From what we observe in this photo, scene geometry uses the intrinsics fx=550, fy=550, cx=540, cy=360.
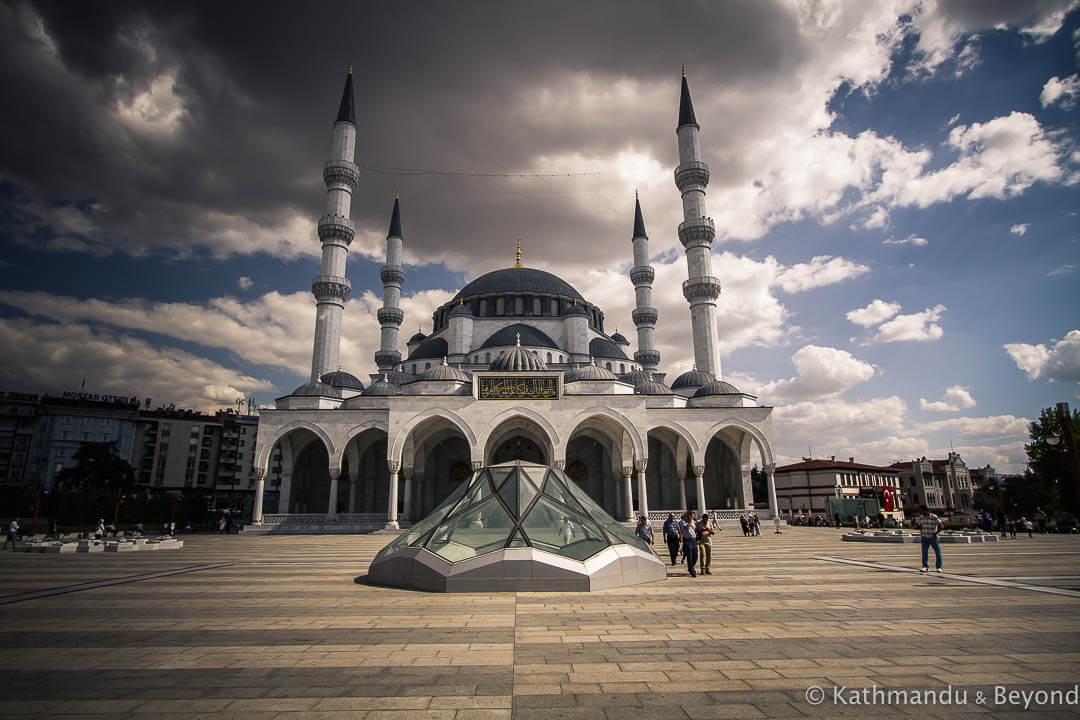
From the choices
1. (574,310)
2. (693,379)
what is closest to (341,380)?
(574,310)

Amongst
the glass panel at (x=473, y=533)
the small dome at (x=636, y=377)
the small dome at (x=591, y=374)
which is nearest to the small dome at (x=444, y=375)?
the small dome at (x=591, y=374)

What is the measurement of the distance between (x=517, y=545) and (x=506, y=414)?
17.4 meters

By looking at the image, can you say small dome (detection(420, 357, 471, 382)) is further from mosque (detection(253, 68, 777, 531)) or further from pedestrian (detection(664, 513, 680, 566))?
pedestrian (detection(664, 513, 680, 566))

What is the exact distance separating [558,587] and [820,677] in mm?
4152

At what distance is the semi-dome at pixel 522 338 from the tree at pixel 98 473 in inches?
1038

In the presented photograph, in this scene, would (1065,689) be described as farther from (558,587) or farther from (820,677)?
(558,587)

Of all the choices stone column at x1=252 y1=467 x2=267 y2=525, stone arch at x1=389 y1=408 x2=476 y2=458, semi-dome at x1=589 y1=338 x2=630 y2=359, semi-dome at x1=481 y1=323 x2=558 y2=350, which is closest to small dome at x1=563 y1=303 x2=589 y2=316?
semi-dome at x1=589 y1=338 x2=630 y2=359

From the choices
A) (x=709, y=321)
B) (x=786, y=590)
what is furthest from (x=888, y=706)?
(x=709, y=321)

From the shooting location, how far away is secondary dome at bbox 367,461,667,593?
24.9 ft

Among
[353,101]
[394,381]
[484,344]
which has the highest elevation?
[353,101]

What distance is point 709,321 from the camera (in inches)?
1256

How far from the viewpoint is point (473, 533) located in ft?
27.6

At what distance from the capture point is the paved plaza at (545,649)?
343 centimetres

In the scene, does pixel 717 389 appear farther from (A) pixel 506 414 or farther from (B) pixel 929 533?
(B) pixel 929 533
